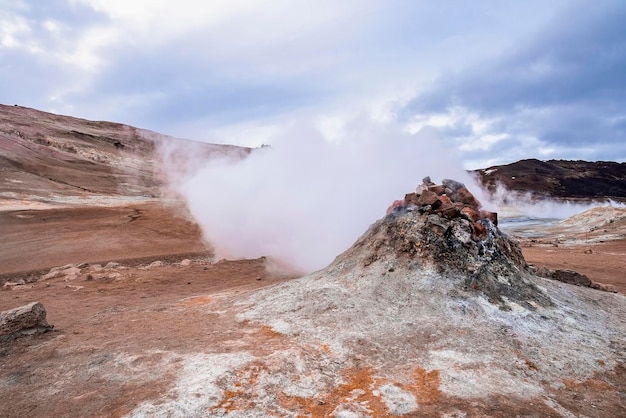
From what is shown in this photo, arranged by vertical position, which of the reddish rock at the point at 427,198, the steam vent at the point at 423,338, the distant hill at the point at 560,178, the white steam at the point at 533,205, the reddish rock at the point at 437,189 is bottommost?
the steam vent at the point at 423,338

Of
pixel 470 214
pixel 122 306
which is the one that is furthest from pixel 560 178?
pixel 122 306

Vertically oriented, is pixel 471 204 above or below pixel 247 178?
below

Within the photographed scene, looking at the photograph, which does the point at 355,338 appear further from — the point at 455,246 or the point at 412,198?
the point at 412,198

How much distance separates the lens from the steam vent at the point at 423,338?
3.61m

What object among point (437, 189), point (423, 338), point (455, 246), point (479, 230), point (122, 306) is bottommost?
point (423, 338)

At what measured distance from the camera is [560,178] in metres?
48.2

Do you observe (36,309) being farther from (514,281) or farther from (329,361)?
(514,281)

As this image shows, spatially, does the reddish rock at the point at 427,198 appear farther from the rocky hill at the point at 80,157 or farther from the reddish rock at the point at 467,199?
the rocky hill at the point at 80,157

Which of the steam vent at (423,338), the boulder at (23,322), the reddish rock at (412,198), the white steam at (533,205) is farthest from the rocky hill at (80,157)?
the white steam at (533,205)

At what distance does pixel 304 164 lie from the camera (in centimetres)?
1206

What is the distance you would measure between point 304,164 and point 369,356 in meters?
8.18

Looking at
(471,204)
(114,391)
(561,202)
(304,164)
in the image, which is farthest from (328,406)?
(561,202)

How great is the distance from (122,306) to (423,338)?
496 cm

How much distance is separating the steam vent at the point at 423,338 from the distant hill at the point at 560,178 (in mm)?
37598
